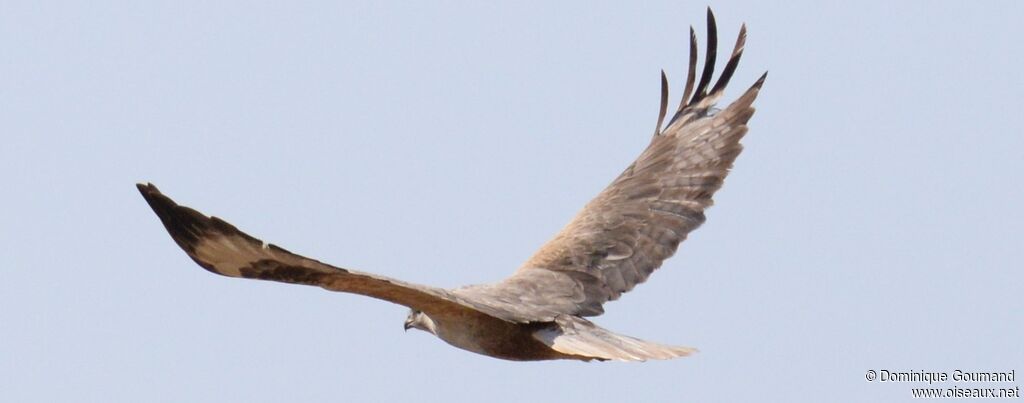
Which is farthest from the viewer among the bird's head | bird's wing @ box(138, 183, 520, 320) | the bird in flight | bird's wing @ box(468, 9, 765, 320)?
bird's wing @ box(468, 9, 765, 320)

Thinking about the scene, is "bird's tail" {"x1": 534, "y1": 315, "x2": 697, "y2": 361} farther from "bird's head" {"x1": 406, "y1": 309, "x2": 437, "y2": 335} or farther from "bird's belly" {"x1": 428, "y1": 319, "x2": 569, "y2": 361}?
"bird's head" {"x1": 406, "y1": 309, "x2": 437, "y2": 335}

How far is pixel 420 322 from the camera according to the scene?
9.05 meters

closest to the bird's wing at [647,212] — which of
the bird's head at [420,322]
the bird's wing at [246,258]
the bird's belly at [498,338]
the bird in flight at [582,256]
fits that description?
the bird in flight at [582,256]

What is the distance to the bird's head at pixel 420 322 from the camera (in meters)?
8.88

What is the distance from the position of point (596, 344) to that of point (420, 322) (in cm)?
107

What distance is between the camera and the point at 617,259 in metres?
Result: 9.87

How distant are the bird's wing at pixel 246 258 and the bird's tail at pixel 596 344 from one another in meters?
0.78

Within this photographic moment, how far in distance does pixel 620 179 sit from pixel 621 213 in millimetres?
470

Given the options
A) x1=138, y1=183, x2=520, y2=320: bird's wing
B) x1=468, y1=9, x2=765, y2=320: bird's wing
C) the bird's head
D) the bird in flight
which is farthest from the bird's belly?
x1=138, y1=183, x2=520, y2=320: bird's wing

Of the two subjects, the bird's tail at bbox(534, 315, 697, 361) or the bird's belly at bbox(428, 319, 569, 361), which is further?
the bird's belly at bbox(428, 319, 569, 361)

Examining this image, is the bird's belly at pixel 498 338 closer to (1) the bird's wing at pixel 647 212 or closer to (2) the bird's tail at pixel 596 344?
(2) the bird's tail at pixel 596 344

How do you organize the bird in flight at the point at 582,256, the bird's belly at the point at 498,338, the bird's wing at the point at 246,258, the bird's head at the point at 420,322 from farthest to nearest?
the bird's head at the point at 420,322 < the bird's belly at the point at 498,338 < the bird in flight at the point at 582,256 < the bird's wing at the point at 246,258

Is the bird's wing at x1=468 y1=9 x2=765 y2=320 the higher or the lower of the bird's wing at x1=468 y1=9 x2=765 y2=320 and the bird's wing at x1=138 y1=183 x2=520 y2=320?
the higher

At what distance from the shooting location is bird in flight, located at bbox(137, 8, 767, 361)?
7391 millimetres
